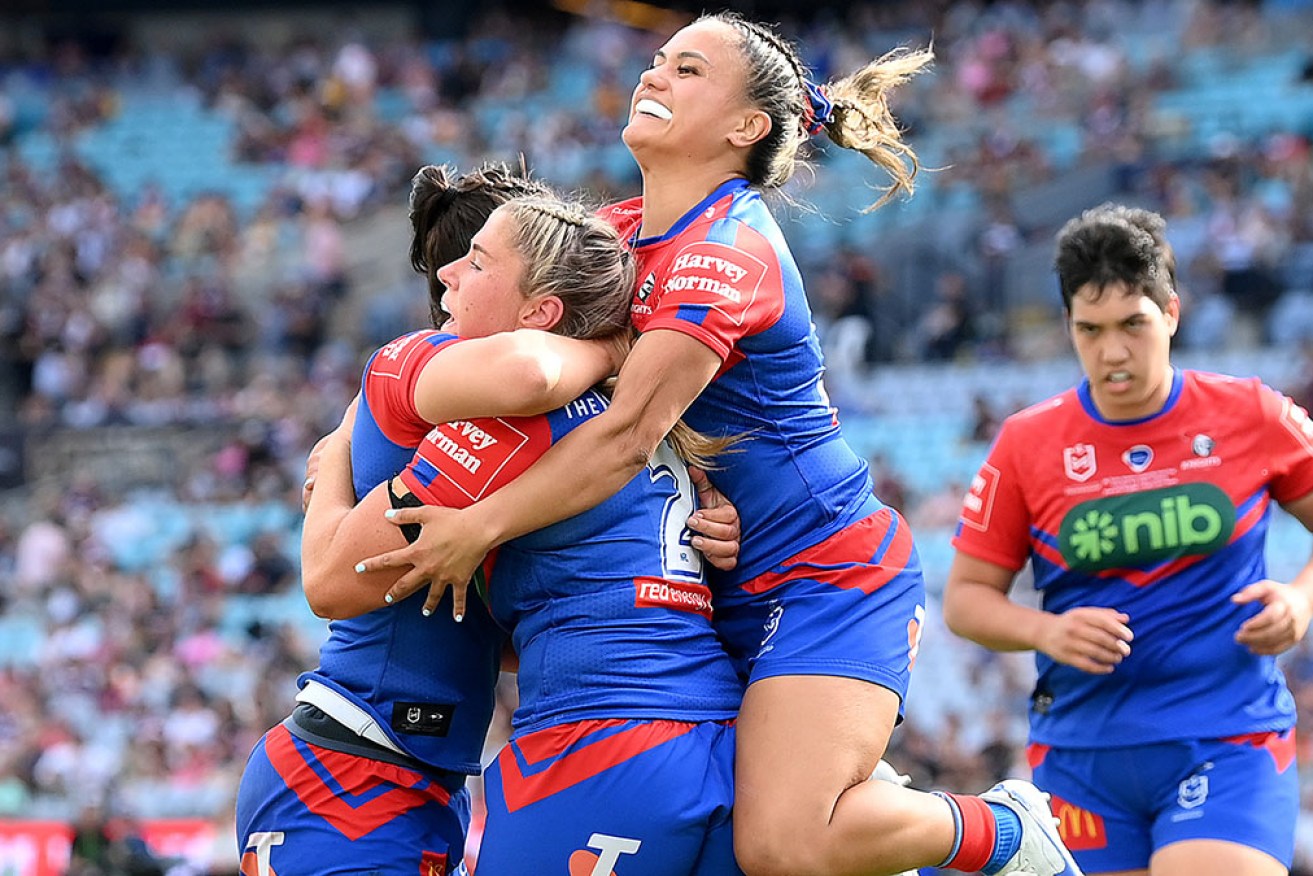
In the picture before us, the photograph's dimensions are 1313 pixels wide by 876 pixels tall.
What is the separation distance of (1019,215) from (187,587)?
8.40 metres

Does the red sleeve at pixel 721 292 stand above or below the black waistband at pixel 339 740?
above

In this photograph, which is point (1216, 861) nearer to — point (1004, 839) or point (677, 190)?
point (1004, 839)

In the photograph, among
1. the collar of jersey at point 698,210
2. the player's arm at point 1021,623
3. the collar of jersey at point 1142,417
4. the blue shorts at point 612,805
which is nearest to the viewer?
the blue shorts at point 612,805

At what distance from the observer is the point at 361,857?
401 cm

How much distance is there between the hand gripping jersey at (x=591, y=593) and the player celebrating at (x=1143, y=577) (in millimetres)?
1485

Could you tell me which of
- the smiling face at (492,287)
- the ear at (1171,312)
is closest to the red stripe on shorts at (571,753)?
the smiling face at (492,287)

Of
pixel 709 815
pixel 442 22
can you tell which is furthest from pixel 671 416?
pixel 442 22

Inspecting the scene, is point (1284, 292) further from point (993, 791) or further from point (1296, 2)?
point (993, 791)

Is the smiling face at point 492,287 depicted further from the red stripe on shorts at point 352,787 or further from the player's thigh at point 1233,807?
the player's thigh at point 1233,807

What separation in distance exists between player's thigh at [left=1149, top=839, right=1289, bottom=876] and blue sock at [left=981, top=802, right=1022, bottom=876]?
2.71 ft

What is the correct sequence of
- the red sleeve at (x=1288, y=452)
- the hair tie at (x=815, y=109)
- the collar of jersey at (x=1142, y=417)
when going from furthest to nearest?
the collar of jersey at (x=1142, y=417), the red sleeve at (x=1288, y=452), the hair tie at (x=815, y=109)

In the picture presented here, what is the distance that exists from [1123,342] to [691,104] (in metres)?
1.54

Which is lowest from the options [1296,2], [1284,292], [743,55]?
[743,55]

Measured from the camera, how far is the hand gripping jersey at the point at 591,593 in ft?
12.9
